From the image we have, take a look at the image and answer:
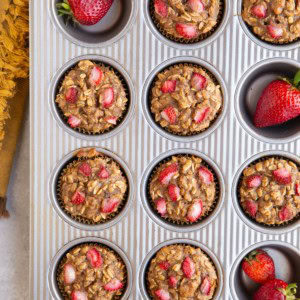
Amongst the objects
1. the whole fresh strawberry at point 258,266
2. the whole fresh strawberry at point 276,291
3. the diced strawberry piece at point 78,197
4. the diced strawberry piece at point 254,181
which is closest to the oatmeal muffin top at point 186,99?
the diced strawberry piece at point 254,181

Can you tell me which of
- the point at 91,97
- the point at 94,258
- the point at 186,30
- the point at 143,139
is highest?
the point at 186,30

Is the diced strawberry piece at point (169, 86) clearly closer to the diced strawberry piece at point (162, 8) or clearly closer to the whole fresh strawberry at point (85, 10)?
the diced strawberry piece at point (162, 8)

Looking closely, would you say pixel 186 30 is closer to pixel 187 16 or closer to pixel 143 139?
pixel 187 16

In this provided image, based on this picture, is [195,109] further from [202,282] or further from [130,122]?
[202,282]

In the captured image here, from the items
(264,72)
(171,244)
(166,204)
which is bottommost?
(171,244)

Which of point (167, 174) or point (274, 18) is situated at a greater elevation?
point (274, 18)

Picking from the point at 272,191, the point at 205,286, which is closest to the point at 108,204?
the point at 205,286

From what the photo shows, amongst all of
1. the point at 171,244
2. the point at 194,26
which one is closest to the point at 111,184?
the point at 171,244
